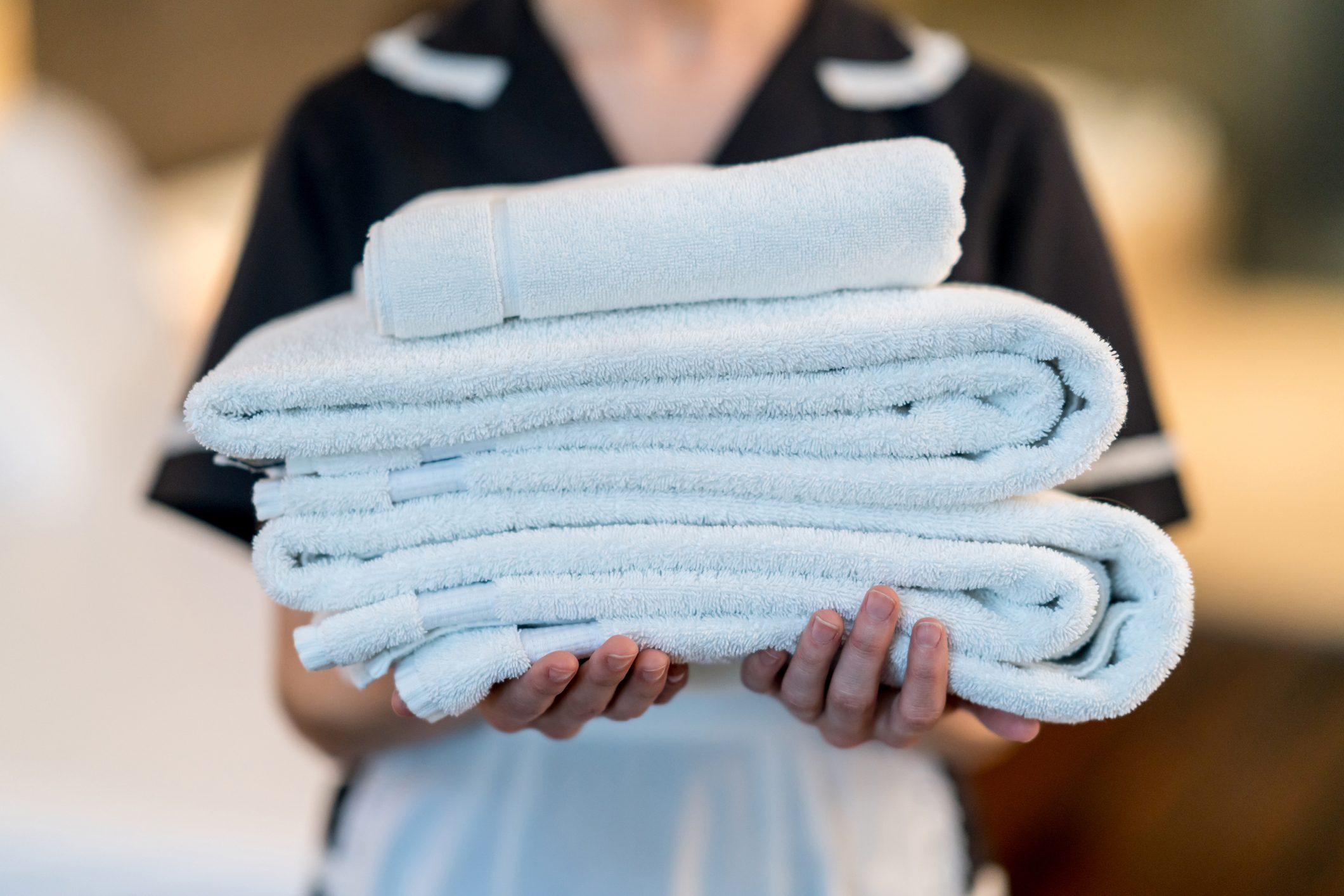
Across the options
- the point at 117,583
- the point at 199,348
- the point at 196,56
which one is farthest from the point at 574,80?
the point at 196,56

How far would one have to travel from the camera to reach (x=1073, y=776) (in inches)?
70.6

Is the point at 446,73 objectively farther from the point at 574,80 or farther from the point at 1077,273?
the point at 1077,273

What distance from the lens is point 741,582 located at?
0.46 m

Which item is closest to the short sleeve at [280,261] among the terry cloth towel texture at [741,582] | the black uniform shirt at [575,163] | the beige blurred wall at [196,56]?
the black uniform shirt at [575,163]

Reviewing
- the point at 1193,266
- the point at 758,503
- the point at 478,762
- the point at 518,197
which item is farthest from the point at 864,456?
the point at 1193,266

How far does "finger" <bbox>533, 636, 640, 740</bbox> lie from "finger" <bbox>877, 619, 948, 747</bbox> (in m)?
0.12

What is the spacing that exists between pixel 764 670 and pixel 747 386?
135 millimetres

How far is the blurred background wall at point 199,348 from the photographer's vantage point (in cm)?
94

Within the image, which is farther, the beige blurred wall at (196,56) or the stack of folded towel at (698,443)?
the beige blurred wall at (196,56)

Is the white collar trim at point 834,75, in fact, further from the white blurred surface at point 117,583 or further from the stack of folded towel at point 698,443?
the white blurred surface at point 117,583

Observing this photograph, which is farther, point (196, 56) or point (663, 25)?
point (196, 56)

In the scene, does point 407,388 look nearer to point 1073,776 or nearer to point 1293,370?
point 1073,776

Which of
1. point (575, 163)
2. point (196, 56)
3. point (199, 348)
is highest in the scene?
point (196, 56)

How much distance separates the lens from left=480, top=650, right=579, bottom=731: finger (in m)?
0.45
